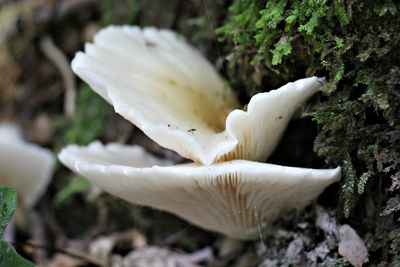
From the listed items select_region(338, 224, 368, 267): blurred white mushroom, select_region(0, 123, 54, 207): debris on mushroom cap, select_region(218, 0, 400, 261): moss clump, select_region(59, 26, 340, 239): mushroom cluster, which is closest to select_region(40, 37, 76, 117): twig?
select_region(0, 123, 54, 207): debris on mushroom cap

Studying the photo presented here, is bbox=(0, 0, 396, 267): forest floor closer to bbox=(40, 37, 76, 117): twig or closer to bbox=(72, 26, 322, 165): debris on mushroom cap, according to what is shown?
bbox=(40, 37, 76, 117): twig

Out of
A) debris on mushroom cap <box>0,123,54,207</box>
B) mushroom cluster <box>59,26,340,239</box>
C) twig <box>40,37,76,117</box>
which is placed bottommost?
debris on mushroom cap <box>0,123,54,207</box>

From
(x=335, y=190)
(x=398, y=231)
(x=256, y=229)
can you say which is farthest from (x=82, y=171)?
(x=398, y=231)

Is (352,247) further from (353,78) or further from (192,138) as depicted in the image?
(192,138)

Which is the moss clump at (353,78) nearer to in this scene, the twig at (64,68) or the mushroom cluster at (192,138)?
the mushroom cluster at (192,138)

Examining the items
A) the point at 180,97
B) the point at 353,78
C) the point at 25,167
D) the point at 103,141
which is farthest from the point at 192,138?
the point at 25,167

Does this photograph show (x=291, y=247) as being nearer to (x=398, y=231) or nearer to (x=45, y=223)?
(x=398, y=231)

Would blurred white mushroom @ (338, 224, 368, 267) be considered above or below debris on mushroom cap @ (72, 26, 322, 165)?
below
